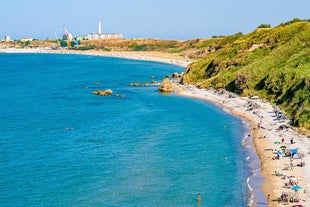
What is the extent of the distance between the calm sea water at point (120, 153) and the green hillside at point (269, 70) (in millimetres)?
14102

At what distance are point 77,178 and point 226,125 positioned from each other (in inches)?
1514

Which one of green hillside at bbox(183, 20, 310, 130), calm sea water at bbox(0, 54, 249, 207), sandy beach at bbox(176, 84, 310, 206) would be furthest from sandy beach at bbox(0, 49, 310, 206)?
green hillside at bbox(183, 20, 310, 130)

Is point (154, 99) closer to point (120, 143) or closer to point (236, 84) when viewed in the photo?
point (236, 84)

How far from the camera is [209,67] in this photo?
148 m

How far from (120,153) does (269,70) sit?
66863mm

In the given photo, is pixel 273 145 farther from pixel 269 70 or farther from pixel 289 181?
pixel 269 70

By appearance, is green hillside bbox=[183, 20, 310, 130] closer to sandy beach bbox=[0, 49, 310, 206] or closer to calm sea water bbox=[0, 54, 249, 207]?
sandy beach bbox=[0, 49, 310, 206]

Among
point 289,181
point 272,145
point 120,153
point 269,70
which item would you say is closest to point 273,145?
point 272,145

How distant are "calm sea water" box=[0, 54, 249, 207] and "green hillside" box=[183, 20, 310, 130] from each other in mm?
14102

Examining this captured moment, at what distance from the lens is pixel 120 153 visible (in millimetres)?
67250

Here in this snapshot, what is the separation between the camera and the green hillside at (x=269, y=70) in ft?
299

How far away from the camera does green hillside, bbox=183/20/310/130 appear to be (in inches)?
3587

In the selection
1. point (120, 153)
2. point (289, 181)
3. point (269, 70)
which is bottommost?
point (120, 153)

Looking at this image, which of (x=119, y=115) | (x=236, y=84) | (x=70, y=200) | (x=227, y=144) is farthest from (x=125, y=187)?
(x=236, y=84)
